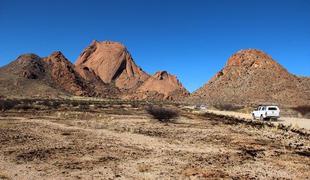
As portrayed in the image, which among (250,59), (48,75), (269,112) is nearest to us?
(269,112)

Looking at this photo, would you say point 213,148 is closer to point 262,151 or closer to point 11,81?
point 262,151

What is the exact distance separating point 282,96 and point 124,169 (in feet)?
309

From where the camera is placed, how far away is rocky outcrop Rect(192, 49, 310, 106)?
103625 millimetres

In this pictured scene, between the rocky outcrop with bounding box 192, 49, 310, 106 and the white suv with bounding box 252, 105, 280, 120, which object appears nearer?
the white suv with bounding box 252, 105, 280, 120

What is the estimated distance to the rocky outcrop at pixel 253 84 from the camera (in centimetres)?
10362

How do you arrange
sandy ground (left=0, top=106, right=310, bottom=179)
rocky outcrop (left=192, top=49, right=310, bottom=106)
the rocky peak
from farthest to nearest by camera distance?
the rocky peak, rocky outcrop (left=192, top=49, right=310, bottom=106), sandy ground (left=0, top=106, right=310, bottom=179)

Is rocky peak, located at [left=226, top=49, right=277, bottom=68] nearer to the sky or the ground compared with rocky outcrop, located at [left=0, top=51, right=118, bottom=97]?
nearer to the sky

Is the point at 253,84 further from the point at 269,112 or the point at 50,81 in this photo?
the point at 50,81

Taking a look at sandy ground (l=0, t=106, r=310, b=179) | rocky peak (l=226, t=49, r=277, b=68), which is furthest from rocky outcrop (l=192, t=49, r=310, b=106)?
sandy ground (l=0, t=106, r=310, b=179)

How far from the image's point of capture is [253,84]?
114000 millimetres

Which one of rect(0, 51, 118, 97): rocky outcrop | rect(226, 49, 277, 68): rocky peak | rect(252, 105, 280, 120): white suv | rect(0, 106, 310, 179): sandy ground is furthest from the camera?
rect(0, 51, 118, 97): rocky outcrop

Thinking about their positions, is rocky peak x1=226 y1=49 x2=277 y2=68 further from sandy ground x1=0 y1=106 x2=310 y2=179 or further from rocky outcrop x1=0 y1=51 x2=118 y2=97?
sandy ground x1=0 y1=106 x2=310 y2=179

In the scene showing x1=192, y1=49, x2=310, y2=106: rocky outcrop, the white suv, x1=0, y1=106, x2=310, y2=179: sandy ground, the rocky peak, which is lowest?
x1=0, y1=106, x2=310, y2=179: sandy ground

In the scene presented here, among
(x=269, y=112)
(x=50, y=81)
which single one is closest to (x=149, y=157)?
(x=269, y=112)
